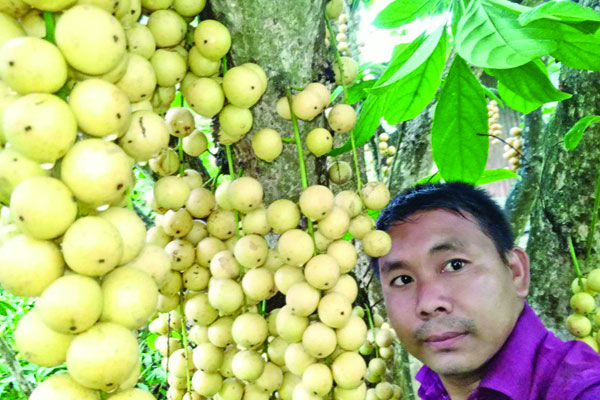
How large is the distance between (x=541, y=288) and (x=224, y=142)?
3.68 feet

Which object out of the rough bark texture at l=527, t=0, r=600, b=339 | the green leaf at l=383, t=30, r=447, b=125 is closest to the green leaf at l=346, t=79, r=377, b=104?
the green leaf at l=383, t=30, r=447, b=125

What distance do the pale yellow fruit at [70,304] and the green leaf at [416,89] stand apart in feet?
2.41

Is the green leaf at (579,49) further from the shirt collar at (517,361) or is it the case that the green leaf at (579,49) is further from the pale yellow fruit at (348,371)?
the shirt collar at (517,361)

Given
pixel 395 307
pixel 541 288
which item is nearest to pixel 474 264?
pixel 395 307

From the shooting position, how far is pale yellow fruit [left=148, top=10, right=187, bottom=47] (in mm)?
721

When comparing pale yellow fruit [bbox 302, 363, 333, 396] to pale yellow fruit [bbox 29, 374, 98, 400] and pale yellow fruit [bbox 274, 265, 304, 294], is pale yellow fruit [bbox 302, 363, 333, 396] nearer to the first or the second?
pale yellow fruit [bbox 274, 265, 304, 294]

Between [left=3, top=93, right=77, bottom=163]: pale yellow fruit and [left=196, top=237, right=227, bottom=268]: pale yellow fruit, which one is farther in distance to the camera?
[left=196, top=237, right=227, bottom=268]: pale yellow fruit

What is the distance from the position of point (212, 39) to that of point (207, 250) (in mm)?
341

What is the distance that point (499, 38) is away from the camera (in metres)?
0.68

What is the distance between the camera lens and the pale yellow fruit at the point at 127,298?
47cm

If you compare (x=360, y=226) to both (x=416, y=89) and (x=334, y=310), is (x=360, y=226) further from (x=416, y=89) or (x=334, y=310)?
(x=416, y=89)

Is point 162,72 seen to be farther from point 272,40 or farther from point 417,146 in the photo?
point 417,146

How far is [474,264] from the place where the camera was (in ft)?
3.94

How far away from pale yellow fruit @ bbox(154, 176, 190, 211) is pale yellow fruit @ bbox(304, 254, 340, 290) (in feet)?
0.81
